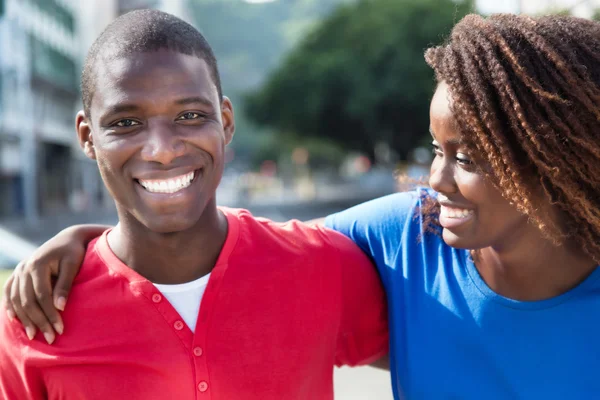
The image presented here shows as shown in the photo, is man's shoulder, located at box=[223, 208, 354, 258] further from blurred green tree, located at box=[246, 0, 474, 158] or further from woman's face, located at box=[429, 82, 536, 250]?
blurred green tree, located at box=[246, 0, 474, 158]

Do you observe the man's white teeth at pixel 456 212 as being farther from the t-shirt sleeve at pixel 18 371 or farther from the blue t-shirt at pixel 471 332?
the t-shirt sleeve at pixel 18 371

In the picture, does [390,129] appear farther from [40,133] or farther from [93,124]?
[93,124]

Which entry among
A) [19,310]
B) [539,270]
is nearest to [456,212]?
[539,270]

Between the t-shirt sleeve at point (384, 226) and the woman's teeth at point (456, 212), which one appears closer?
the woman's teeth at point (456, 212)

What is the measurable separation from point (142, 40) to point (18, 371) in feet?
3.35

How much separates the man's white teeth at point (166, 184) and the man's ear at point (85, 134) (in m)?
0.27

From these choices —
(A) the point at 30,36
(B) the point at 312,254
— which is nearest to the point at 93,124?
(B) the point at 312,254

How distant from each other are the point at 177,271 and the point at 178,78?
60 centimetres

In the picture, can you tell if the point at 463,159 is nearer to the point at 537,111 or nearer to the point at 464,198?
the point at 464,198

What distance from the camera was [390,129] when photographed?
25.0 m

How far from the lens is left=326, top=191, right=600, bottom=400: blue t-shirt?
6.66ft

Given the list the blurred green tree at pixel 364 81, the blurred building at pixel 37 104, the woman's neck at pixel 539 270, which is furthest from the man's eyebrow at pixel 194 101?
the blurred green tree at pixel 364 81

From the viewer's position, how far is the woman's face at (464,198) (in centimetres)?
205

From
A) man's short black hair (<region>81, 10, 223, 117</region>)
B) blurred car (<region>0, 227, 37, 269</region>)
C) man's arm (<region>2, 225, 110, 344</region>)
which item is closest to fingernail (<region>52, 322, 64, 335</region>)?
man's arm (<region>2, 225, 110, 344</region>)
